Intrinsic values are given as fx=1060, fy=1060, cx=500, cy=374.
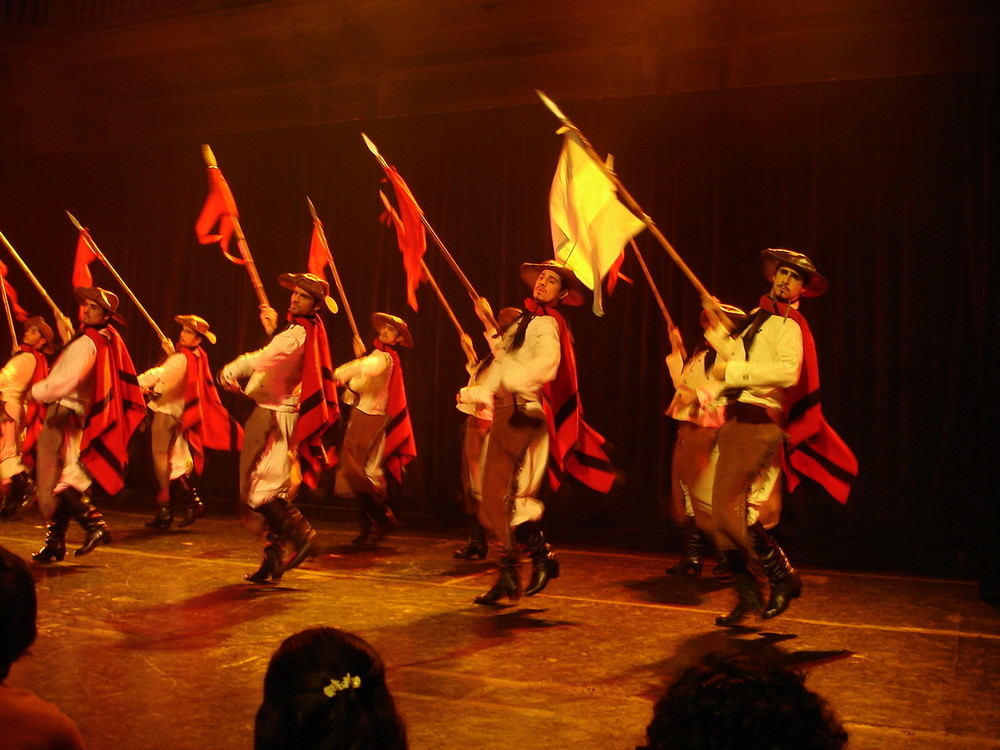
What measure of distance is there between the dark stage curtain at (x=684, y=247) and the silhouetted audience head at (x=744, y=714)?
5160mm

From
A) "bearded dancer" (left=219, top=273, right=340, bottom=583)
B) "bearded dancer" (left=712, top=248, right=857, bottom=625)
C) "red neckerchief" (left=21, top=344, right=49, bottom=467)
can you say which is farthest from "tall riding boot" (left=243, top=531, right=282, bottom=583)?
"red neckerchief" (left=21, top=344, right=49, bottom=467)

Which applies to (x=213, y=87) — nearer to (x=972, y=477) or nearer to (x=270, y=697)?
(x=972, y=477)

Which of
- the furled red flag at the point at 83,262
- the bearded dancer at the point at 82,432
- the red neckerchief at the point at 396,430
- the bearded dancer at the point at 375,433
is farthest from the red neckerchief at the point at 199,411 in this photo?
the bearded dancer at the point at 82,432

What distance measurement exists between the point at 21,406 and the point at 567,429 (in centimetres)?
541

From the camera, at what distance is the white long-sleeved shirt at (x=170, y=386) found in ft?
27.1

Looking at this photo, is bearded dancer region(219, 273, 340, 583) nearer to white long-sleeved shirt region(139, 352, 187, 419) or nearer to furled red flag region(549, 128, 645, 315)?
furled red flag region(549, 128, 645, 315)

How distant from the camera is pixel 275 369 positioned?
→ 18.1ft

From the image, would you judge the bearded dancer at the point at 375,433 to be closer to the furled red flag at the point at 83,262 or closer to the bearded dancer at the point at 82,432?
the bearded dancer at the point at 82,432

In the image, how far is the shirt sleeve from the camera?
5.93 m

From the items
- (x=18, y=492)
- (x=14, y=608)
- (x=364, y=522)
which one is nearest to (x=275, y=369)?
(x=364, y=522)

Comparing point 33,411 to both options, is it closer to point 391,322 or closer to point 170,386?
point 170,386

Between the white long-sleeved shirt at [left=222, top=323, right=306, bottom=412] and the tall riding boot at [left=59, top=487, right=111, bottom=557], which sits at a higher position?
the white long-sleeved shirt at [left=222, top=323, right=306, bottom=412]

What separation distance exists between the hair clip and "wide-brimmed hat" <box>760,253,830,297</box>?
12.0ft

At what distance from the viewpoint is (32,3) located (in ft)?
38.6
